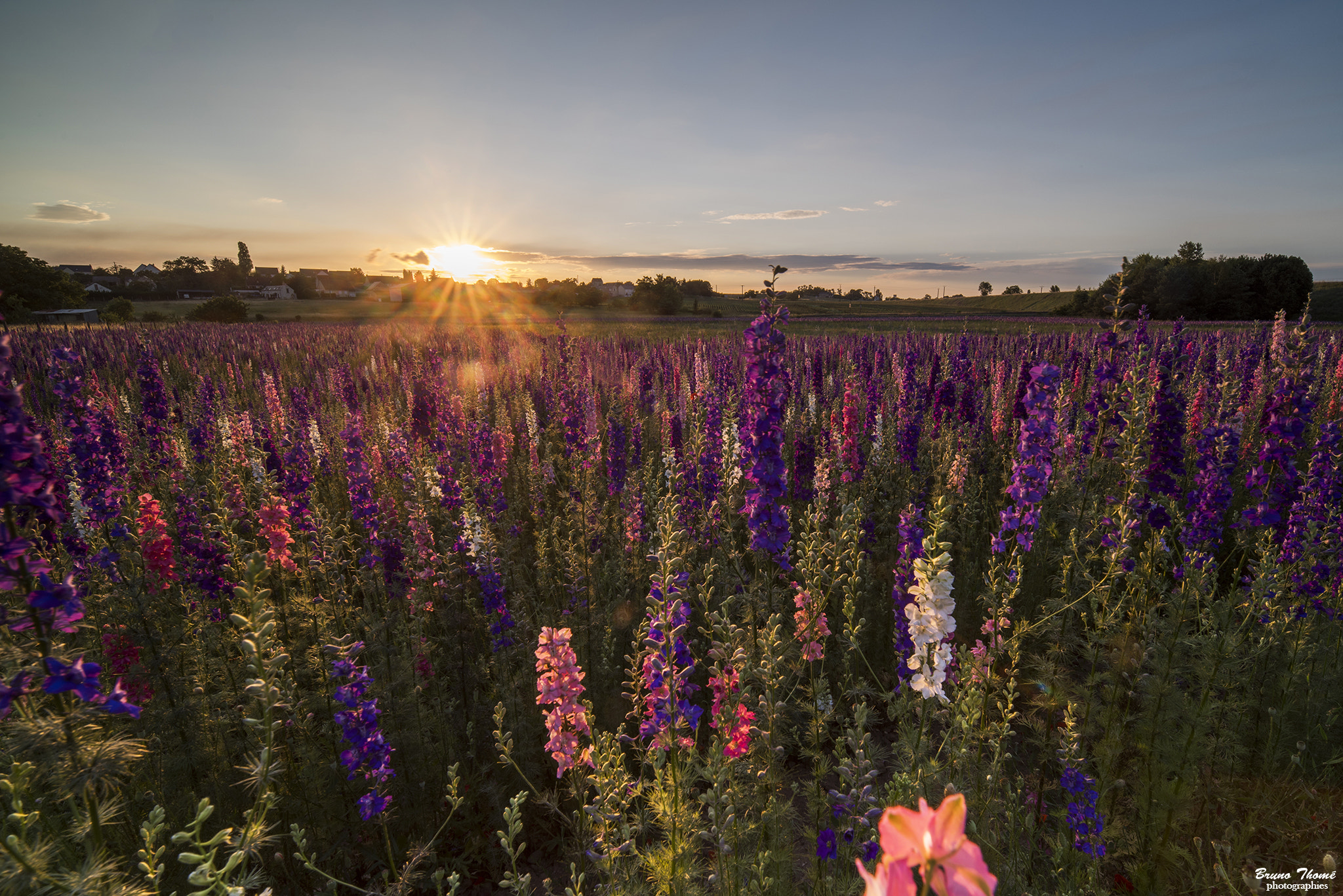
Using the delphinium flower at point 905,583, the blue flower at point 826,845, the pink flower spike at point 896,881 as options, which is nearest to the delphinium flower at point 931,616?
the delphinium flower at point 905,583

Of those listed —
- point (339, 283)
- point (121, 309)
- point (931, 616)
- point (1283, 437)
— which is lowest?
point (931, 616)

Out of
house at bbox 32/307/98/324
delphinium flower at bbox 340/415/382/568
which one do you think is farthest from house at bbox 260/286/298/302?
delphinium flower at bbox 340/415/382/568

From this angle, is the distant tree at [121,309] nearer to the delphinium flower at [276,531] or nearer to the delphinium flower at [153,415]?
the delphinium flower at [153,415]

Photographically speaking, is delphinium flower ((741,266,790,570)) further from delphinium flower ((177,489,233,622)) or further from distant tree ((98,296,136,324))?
distant tree ((98,296,136,324))

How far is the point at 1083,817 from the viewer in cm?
291

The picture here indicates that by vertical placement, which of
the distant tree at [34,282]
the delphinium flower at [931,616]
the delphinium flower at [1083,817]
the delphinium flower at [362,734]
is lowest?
the delphinium flower at [1083,817]

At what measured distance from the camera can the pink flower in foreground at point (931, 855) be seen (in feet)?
2.14

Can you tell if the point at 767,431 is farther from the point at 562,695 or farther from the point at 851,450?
the point at 851,450

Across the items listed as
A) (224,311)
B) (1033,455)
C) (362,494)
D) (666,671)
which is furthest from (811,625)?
(224,311)

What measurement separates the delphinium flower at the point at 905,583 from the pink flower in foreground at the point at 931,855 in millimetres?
2769

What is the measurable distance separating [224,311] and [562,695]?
50.3m

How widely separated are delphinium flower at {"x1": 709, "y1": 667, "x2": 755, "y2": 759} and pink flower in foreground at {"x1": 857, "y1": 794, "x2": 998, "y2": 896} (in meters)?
1.70

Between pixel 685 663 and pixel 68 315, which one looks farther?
pixel 68 315

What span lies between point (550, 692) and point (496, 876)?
2108mm
